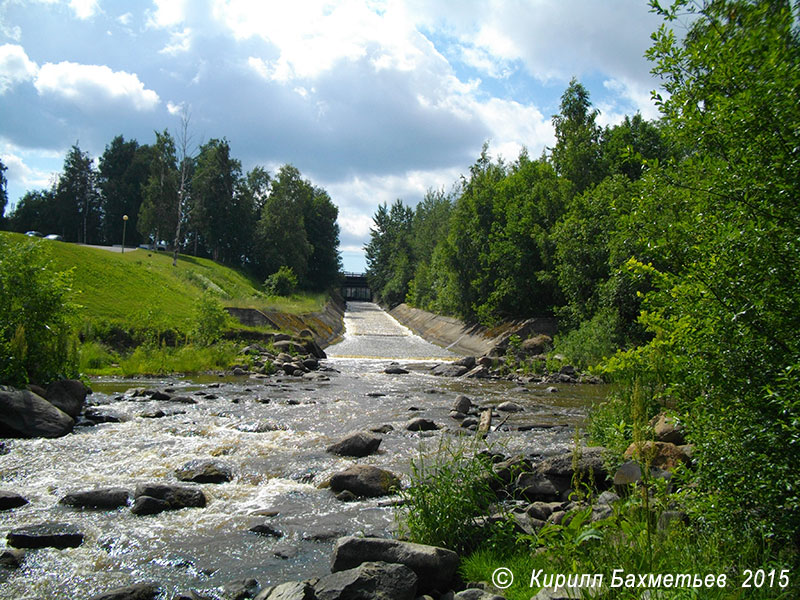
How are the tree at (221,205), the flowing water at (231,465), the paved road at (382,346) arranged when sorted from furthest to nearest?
1. the tree at (221,205)
2. the paved road at (382,346)
3. the flowing water at (231,465)

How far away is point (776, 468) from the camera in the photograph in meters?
4.99

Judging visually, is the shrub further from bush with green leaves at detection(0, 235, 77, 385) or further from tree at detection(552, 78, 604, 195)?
bush with green leaves at detection(0, 235, 77, 385)

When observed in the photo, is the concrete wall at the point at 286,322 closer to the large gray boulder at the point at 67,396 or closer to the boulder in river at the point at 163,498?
the large gray boulder at the point at 67,396

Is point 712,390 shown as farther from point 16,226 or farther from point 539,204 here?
point 16,226

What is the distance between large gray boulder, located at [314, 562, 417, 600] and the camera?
5551mm

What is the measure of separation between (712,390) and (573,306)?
29.7 meters

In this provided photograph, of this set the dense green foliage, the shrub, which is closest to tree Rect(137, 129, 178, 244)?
the dense green foliage

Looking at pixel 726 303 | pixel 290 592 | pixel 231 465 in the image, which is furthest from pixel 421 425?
pixel 726 303

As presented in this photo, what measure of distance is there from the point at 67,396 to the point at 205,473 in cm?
682

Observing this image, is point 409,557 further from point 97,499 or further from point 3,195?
point 3,195

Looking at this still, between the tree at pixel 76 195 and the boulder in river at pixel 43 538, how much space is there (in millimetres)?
90924

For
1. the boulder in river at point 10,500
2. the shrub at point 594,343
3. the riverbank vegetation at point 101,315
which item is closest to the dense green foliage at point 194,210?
the riverbank vegetation at point 101,315

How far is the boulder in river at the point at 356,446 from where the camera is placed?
40.1 feet

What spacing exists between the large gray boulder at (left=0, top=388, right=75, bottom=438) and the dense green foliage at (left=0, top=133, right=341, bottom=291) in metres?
50.7
